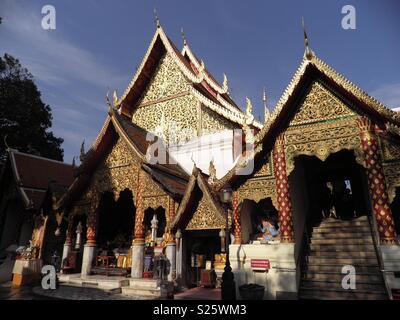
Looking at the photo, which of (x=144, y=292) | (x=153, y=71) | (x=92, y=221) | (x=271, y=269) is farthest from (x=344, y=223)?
(x=153, y=71)

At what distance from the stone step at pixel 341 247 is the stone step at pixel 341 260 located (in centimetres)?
34

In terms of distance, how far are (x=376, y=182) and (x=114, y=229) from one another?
10904mm

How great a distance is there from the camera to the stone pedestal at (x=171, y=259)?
8414 mm

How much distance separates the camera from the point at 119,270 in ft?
31.4

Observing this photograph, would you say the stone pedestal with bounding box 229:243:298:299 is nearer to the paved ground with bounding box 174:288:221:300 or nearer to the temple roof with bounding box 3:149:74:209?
the paved ground with bounding box 174:288:221:300

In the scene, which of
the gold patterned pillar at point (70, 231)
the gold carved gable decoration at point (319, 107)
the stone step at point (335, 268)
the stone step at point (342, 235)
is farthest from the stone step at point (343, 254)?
the gold patterned pillar at point (70, 231)

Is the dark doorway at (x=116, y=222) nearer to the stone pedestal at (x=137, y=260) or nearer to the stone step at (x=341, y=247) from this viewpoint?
the stone pedestal at (x=137, y=260)

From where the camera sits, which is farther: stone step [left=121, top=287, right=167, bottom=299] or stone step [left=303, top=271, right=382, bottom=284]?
stone step [left=121, top=287, right=167, bottom=299]

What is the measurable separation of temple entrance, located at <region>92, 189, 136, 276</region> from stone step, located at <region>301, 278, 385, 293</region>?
259 inches

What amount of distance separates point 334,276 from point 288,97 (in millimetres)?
4527

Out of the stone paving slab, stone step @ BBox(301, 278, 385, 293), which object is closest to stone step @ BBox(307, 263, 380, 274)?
stone step @ BBox(301, 278, 385, 293)

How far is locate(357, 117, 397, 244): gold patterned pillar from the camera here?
19.3ft

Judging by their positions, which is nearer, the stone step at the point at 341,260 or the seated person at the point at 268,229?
the stone step at the point at 341,260
